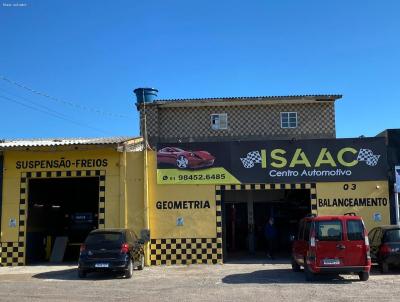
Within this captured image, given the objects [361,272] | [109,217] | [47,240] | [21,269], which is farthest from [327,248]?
[47,240]

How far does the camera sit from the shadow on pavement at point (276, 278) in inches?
551

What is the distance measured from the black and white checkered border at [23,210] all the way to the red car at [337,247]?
8.63 metres

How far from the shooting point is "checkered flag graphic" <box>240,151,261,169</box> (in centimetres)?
1953

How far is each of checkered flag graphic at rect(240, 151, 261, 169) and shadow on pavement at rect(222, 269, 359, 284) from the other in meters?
4.60

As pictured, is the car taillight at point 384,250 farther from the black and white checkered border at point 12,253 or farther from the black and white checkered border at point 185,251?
the black and white checkered border at point 12,253

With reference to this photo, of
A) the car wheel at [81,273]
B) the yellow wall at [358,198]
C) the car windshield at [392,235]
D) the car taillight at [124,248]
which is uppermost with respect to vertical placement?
the yellow wall at [358,198]

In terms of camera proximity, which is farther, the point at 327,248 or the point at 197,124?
the point at 197,124

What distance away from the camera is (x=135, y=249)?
16.4 meters

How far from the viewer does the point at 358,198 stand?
63.1ft

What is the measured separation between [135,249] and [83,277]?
6.20 ft

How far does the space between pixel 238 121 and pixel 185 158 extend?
10711mm

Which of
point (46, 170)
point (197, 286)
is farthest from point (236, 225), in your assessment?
point (197, 286)

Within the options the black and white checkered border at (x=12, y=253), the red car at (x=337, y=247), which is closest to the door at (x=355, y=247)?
the red car at (x=337, y=247)

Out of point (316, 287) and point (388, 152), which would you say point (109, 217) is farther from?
point (388, 152)
